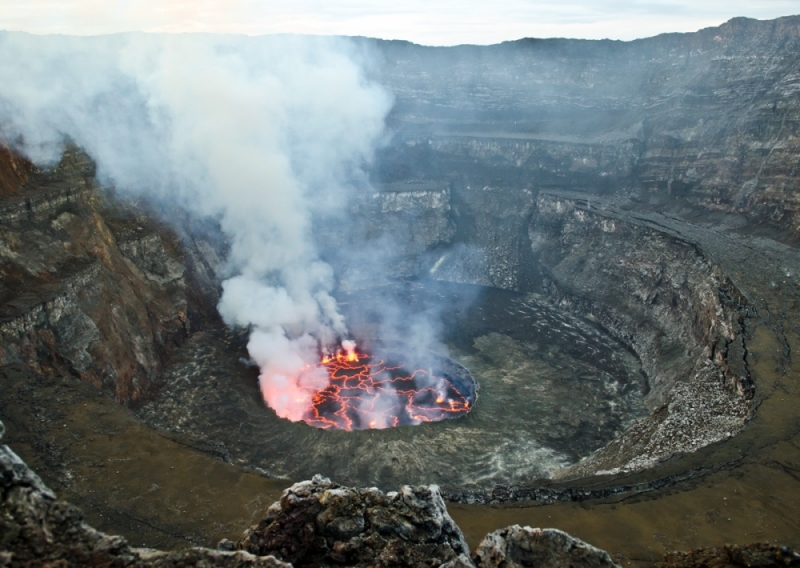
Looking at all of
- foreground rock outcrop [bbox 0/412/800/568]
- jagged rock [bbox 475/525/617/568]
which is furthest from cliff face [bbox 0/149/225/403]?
jagged rock [bbox 475/525/617/568]

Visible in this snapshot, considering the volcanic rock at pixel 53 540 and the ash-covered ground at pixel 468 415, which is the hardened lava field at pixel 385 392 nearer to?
the ash-covered ground at pixel 468 415

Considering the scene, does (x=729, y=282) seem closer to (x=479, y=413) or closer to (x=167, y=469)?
(x=479, y=413)

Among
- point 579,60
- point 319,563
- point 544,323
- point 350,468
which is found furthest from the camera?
point 579,60

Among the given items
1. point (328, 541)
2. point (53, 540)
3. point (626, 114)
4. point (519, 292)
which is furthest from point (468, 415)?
point (626, 114)

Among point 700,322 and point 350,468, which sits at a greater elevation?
point 700,322

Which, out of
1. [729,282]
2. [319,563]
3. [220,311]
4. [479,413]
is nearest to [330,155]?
[220,311]

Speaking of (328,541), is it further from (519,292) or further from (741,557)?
(519,292)
